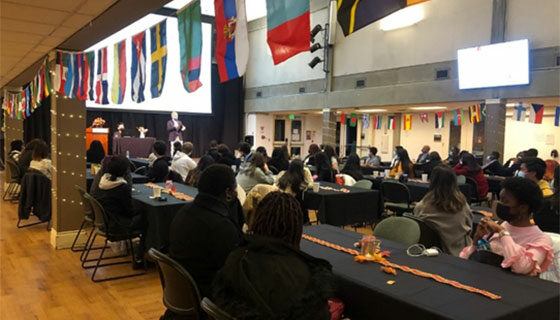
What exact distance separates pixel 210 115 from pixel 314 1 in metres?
6.34

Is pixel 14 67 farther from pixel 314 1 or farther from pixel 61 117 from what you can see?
pixel 314 1

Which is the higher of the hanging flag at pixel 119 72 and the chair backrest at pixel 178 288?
the hanging flag at pixel 119 72

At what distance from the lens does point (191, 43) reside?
321 cm

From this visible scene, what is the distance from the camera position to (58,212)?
4863mm

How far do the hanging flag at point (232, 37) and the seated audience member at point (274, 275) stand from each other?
4.61 feet

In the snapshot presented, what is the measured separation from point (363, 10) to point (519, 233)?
142 centimetres

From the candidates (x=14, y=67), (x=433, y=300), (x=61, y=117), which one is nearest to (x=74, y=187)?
(x=61, y=117)

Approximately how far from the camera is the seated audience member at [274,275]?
1484mm

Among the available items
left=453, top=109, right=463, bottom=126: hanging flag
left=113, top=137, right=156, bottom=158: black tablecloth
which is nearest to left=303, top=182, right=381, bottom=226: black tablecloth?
left=453, top=109, right=463, bottom=126: hanging flag

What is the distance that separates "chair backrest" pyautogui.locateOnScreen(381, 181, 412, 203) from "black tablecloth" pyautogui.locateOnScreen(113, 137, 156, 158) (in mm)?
8972

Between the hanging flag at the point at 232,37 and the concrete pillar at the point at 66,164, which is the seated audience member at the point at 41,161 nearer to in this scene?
the concrete pillar at the point at 66,164

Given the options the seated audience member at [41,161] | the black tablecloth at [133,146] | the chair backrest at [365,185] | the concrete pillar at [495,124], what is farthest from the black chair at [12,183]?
the concrete pillar at [495,124]

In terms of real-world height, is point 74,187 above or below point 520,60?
below

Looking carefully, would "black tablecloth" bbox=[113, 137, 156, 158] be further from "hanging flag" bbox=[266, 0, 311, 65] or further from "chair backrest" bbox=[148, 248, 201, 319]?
"chair backrest" bbox=[148, 248, 201, 319]
